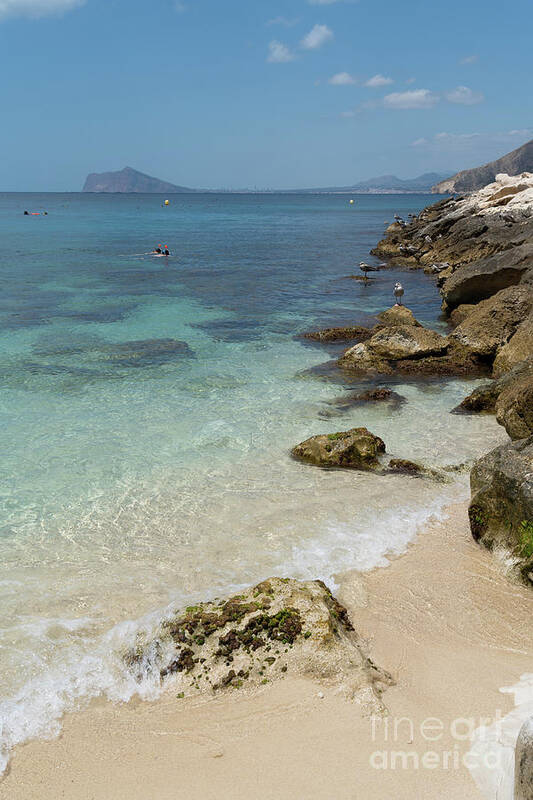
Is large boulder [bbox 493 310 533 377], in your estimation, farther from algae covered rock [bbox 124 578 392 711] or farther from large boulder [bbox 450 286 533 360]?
algae covered rock [bbox 124 578 392 711]

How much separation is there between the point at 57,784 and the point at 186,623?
177 cm

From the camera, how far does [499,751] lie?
435 centimetres

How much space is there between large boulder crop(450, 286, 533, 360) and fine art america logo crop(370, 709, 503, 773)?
12.4 meters

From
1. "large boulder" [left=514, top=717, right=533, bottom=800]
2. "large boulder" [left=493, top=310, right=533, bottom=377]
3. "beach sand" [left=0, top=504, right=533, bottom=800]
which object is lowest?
"beach sand" [left=0, top=504, right=533, bottom=800]

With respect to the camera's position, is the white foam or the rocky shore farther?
the rocky shore

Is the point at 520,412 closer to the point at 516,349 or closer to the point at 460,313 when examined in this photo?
the point at 516,349

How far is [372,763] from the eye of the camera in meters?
4.34

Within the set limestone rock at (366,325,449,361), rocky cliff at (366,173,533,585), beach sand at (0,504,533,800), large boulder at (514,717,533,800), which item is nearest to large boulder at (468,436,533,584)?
rocky cliff at (366,173,533,585)

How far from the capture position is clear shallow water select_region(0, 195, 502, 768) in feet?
21.1

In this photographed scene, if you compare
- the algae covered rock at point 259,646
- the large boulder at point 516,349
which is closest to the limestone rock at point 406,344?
the large boulder at point 516,349

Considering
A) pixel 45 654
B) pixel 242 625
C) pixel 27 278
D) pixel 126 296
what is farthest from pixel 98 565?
pixel 27 278

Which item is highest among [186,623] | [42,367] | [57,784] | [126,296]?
[126,296]

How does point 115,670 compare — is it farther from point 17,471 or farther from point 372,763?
point 17,471

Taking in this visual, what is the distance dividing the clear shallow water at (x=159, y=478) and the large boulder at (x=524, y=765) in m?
3.30
